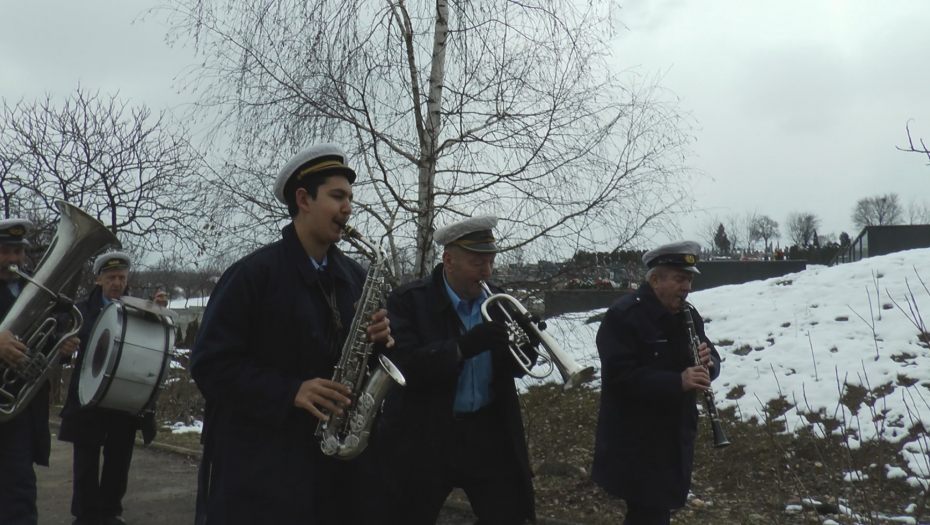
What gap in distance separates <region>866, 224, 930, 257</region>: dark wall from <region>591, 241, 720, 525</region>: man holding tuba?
18392 mm

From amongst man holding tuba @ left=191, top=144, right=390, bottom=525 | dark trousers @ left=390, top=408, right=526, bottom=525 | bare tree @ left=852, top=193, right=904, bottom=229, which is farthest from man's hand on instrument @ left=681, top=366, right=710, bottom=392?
bare tree @ left=852, top=193, right=904, bottom=229

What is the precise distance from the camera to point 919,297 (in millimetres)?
11469

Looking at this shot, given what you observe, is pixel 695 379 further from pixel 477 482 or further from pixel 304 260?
pixel 304 260

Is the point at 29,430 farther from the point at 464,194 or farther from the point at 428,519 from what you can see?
the point at 464,194

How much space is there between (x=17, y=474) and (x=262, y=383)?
2446mm

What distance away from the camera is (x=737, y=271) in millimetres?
22281

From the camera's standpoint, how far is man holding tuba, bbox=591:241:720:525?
4.00 m

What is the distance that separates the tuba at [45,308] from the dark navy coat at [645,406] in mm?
3207

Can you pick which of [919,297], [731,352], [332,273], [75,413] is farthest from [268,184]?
[919,297]

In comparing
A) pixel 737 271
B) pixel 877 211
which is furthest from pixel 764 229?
pixel 737 271

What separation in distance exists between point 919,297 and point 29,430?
37.0 ft

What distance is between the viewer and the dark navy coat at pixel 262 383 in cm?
269

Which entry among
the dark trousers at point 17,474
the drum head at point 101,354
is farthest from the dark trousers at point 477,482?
the drum head at point 101,354

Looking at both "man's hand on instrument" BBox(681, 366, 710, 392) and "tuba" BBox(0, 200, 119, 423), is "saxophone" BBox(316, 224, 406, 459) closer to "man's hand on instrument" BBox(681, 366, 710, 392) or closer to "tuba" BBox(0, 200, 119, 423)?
"man's hand on instrument" BBox(681, 366, 710, 392)
